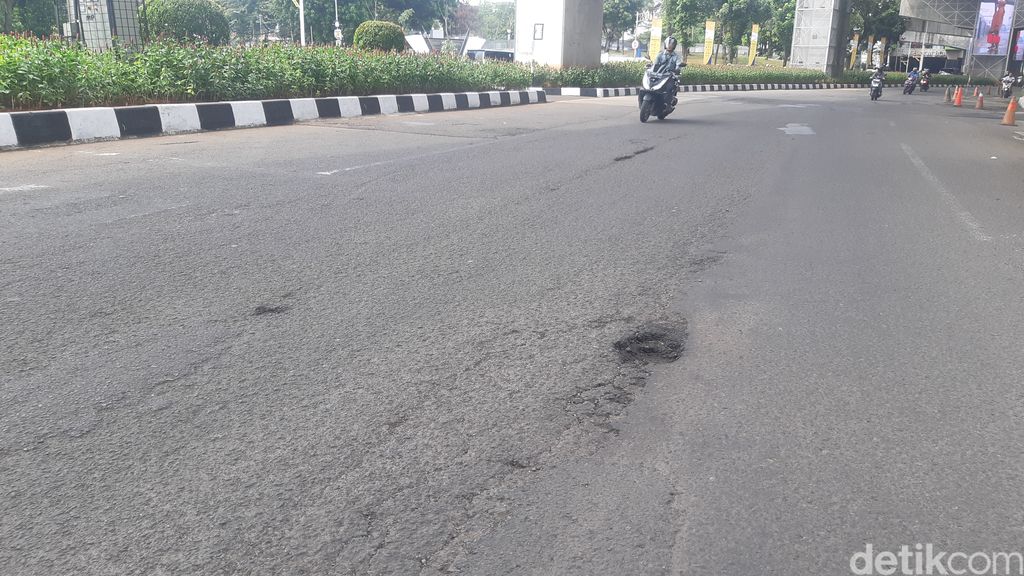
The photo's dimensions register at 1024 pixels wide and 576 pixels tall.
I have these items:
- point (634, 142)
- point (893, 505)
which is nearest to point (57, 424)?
point (893, 505)

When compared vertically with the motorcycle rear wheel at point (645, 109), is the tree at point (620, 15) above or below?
above

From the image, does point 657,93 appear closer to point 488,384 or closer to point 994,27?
point 488,384

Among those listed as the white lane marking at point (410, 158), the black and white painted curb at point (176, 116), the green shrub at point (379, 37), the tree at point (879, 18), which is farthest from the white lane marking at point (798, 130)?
the tree at point (879, 18)

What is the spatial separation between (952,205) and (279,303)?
235 inches

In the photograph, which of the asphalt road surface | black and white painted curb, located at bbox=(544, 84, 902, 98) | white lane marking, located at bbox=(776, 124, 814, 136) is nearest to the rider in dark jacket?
black and white painted curb, located at bbox=(544, 84, 902, 98)

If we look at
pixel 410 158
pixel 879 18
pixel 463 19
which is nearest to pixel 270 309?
pixel 410 158

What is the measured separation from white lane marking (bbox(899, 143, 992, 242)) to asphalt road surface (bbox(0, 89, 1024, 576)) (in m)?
0.08

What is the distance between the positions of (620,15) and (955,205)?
9226 cm

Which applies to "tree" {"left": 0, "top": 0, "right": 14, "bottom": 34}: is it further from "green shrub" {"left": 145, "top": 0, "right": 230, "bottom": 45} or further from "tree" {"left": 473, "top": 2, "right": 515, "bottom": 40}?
"tree" {"left": 473, "top": 2, "right": 515, "bottom": 40}

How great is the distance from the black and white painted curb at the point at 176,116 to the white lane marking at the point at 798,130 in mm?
7029

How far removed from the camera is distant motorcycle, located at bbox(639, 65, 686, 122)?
46.1 feet

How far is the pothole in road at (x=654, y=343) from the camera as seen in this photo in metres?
3.26

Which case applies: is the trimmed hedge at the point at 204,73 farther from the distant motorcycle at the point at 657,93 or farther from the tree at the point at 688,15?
the tree at the point at 688,15

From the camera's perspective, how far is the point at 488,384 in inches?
115
